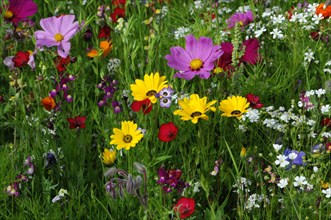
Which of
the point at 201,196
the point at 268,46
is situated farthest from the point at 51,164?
the point at 268,46

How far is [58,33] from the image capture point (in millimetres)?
2600

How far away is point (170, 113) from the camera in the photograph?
240cm

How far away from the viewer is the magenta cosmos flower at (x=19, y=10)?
284cm

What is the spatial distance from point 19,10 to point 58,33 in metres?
0.36

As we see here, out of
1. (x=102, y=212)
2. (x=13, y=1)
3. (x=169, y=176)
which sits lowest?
(x=102, y=212)

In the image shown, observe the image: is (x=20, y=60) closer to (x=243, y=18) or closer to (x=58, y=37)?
(x=58, y=37)

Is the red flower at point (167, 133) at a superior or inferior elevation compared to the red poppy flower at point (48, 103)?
superior

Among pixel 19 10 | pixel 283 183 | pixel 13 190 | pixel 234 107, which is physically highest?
pixel 19 10

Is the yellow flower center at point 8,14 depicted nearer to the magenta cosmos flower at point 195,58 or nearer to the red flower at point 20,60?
the red flower at point 20,60

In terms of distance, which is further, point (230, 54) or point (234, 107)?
point (230, 54)

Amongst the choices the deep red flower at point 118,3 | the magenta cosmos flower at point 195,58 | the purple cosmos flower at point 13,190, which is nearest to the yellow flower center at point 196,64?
the magenta cosmos flower at point 195,58

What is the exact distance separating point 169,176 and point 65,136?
58 cm

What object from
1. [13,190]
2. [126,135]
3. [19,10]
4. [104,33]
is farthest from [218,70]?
[19,10]

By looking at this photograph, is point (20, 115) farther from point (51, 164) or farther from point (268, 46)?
point (268, 46)
